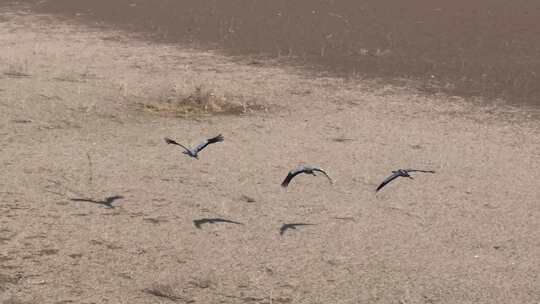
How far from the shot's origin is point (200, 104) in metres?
8.95

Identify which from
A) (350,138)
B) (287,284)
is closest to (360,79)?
(350,138)

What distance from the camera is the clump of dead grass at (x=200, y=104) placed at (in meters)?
8.75

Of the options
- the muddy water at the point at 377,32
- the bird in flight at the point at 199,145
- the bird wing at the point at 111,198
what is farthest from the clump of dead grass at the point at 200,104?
the bird in flight at the point at 199,145

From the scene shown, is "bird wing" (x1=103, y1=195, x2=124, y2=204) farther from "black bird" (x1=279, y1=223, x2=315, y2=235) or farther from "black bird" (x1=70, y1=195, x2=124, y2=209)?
"black bird" (x1=279, y1=223, x2=315, y2=235)

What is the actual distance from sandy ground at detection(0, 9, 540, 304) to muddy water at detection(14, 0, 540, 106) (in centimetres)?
126

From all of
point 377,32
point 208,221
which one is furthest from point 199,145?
point 377,32

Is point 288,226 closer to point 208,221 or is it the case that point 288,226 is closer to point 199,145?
point 208,221

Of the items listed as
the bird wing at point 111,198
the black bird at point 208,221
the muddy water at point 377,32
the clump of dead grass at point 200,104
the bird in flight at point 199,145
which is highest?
the bird in flight at point 199,145

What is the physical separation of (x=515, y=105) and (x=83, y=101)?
4614mm

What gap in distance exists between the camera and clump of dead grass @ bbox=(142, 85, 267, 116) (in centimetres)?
875

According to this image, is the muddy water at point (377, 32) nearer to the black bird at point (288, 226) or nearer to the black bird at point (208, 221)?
the black bird at point (288, 226)

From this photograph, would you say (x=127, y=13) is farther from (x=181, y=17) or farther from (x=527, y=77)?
(x=527, y=77)

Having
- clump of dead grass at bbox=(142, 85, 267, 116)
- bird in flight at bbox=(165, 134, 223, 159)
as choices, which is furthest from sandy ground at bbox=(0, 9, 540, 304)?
bird in flight at bbox=(165, 134, 223, 159)

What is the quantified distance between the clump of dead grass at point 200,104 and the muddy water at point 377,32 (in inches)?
94.7
